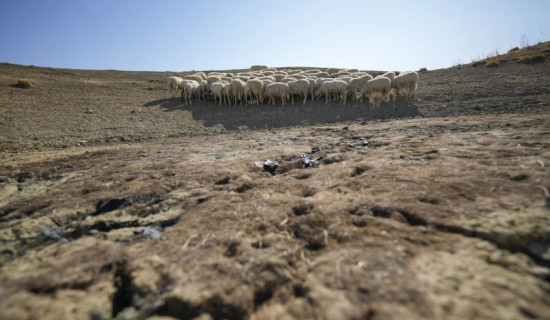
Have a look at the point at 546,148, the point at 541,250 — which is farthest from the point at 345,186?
the point at 546,148

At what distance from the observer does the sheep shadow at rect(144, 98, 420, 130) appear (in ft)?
37.7

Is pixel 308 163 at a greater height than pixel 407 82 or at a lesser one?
lesser

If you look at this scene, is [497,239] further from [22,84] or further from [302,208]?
[22,84]

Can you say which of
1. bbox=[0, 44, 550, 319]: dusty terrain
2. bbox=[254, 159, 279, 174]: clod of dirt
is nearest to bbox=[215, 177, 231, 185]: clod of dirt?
bbox=[0, 44, 550, 319]: dusty terrain

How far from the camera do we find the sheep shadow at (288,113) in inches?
452

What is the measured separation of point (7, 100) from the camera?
521 inches

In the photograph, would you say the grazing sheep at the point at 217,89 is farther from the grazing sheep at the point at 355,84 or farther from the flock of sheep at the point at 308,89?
the grazing sheep at the point at 355,84

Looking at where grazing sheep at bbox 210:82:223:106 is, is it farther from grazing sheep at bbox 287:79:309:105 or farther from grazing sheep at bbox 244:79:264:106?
grazing sheep at bbox 287:79:309:105

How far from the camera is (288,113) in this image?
1316 cm

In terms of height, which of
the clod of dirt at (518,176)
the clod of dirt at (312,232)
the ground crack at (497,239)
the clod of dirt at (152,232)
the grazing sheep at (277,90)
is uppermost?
the grazing sheep at (277,90)

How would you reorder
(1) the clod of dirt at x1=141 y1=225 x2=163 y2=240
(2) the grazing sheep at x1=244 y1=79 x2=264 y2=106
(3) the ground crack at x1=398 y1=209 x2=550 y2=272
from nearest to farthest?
(3) the ground crack at x1=398 y1=209 x2=550 y2=272, (1) the clod of dirt at x1=141 y1=225 x2=163 y2=240, (2) the grazing sheep at x1=244 y1=79 x2=264 y2=106

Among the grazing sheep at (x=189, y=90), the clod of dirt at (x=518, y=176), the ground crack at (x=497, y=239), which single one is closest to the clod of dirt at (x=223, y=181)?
the ground crack at (x=497, y=239)

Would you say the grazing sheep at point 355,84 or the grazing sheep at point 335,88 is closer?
the grazing sheep at point 335,88

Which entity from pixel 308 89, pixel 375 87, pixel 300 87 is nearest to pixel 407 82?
pixel 375 87
